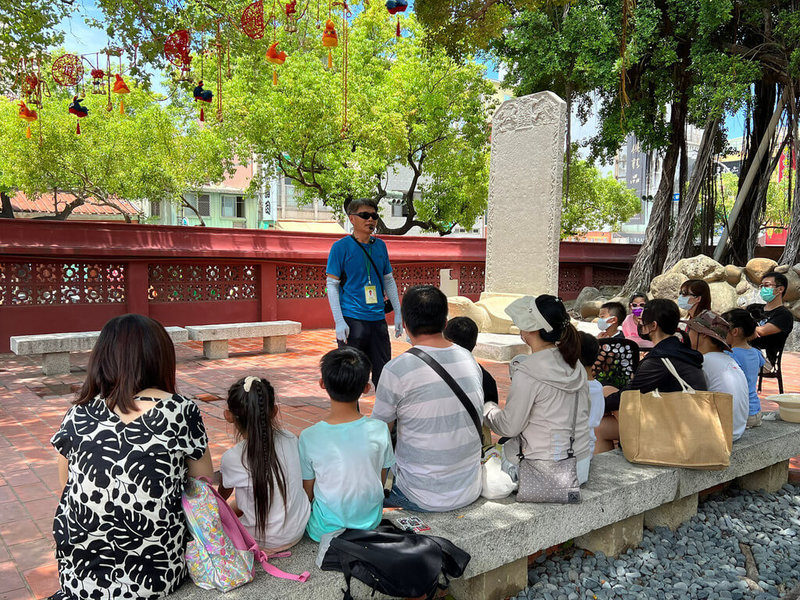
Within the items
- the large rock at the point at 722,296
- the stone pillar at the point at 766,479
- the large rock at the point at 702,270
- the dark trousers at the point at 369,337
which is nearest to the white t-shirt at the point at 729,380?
the stone pillar at the point at 766,479

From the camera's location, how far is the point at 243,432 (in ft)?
8.16

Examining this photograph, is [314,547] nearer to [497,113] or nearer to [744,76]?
[497,113]

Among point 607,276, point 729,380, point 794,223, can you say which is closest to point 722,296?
point 794,223

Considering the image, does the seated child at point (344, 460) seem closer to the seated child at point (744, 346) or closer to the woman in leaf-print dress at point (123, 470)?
the woman in leaf-print dress at point (123, 470)

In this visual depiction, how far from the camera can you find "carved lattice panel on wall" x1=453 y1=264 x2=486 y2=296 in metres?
13.4

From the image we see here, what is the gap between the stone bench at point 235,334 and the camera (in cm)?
832

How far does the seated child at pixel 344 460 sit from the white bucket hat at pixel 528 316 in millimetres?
816

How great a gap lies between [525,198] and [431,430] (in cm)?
685

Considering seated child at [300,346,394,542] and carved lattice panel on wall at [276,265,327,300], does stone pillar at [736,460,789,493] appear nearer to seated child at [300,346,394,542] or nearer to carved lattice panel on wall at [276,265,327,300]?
seated child at [300,346,394,542]

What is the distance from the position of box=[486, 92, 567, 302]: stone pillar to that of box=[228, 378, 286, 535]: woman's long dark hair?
22.5ft

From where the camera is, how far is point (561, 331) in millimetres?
3014

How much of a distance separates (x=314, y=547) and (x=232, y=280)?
8.46 meters

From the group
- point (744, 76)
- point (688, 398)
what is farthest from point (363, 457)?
point (744, 76)

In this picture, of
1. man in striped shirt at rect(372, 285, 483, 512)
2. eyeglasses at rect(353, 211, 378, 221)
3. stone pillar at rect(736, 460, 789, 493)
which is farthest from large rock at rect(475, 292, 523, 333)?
man in striped shirt at rect(372, 285, 483, 512)
